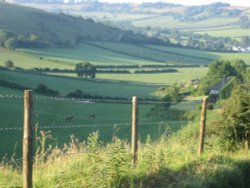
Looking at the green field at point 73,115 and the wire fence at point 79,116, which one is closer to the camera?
the green field at point 73,115

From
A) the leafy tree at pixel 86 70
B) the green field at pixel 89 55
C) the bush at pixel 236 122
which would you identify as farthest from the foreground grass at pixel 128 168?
the green field at pixel 89 55

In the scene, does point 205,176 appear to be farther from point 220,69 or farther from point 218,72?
point 220,69

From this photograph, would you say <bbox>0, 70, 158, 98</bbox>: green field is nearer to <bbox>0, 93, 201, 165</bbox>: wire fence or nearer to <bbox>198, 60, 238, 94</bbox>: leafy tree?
<bbox>0, 93, 201, 165</bbox>: wire fence

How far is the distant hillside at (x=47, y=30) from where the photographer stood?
11612cm

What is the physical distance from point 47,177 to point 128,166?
1523 mm

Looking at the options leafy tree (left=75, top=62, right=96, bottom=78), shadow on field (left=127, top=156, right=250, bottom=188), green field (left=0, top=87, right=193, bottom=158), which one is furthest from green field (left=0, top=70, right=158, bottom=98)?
shadow on field (left=127, top=156, right=250, bottom=188)

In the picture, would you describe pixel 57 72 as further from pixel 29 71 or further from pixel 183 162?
pixel 183 162

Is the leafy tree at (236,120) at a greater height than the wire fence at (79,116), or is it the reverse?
the leafy tree at (236,120)

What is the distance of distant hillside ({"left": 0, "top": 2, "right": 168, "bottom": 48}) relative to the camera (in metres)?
116

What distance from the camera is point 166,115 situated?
56.2 metres

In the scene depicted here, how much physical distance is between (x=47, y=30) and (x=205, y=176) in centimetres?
12828

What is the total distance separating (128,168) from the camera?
812cm

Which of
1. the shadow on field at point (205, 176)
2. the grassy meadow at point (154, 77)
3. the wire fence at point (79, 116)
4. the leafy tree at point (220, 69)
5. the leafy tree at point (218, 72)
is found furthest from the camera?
the grassy meadow at point (154, 77)

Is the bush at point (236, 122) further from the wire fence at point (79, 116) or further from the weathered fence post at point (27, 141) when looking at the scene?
the wire fence at point (79, 116)
